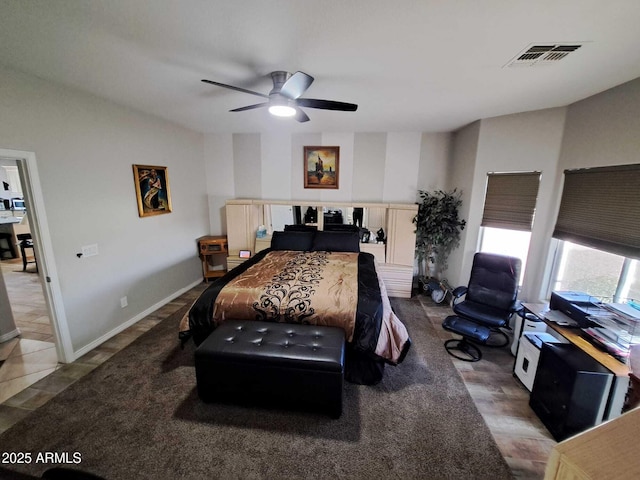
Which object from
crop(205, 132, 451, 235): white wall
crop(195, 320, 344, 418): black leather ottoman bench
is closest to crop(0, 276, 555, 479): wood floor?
crop(195, 320, 344, 418): black leather ottoman bench

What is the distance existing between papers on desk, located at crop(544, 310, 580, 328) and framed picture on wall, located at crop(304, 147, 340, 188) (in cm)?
328

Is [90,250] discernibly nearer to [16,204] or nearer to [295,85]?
[295,85]

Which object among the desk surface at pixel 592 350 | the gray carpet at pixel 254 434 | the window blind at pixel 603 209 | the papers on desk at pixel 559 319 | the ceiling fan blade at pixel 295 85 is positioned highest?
the ceiling fan blade at pixel 295 85

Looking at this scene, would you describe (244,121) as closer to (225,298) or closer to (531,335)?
(225,298)

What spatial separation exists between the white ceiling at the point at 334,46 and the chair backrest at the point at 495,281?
166cm

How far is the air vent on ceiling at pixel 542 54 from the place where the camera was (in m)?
1.64

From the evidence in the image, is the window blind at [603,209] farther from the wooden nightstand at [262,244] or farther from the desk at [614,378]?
the wooden nightstand at [262,244]

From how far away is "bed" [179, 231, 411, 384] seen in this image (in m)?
2.27

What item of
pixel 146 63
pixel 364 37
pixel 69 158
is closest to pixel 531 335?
pixel 364 37

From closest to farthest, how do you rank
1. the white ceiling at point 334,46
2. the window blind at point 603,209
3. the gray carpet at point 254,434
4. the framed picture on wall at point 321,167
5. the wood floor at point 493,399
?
the white ceiling at point 334,46, the gray carpet at point 254,434, the wood floor at point 493,399, the window blind at point 603,209, the framed picture on wall at point 321,167

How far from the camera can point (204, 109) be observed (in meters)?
3.09

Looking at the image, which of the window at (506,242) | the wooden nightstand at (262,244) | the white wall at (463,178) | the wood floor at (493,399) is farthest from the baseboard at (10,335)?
the window at (506,242)

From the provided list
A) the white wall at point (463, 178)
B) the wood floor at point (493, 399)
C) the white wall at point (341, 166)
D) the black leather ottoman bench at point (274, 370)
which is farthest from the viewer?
the white wall at point (341, 166)

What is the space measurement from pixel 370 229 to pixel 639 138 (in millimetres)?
2956
